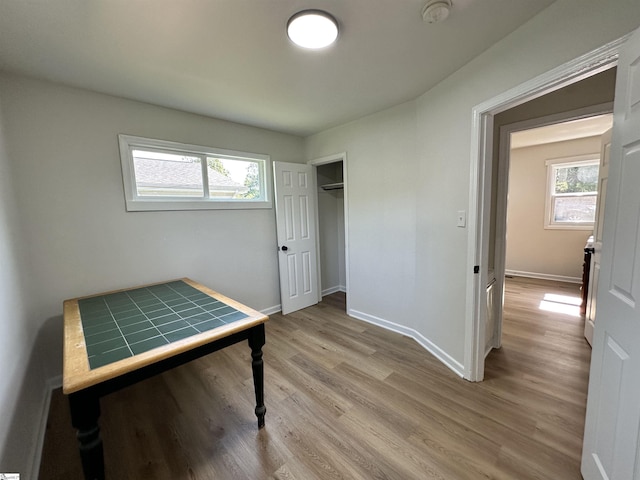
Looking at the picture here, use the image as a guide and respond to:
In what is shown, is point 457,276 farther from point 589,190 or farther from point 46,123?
point 589,190

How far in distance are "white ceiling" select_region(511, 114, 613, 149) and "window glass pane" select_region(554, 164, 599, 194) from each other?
53 cm

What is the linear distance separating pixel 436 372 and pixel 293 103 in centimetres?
280

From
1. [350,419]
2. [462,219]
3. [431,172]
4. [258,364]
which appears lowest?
[350,419]

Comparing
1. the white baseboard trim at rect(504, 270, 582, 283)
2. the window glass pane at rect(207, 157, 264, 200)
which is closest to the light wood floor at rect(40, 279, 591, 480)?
the window glass pane at rect(207, 157, 264, 200)

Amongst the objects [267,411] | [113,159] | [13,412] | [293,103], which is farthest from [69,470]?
[293,103]

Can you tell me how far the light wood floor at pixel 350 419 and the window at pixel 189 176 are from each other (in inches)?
64.4

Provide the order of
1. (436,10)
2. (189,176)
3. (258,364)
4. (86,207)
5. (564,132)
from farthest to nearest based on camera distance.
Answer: (564,132) → (189,176) → (86,207) → (258,364) → (436,10)

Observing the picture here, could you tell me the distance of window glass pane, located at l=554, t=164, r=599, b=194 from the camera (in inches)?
171

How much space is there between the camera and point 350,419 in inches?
67.6

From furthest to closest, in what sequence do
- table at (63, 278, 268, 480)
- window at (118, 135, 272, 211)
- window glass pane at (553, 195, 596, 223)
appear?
window glass pane at (553, 195, 596, 223)
window at (118, 135, 272, 211)
table at (63, 278, 268, 480)

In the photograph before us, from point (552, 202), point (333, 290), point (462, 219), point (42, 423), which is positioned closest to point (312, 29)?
point (462, 219)

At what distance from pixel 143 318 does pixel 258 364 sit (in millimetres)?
810

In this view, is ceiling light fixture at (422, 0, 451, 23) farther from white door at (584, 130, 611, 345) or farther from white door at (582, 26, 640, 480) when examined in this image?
white door at (584, 130, 611, 345)

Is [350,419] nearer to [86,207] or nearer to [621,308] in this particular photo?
[621,308]
